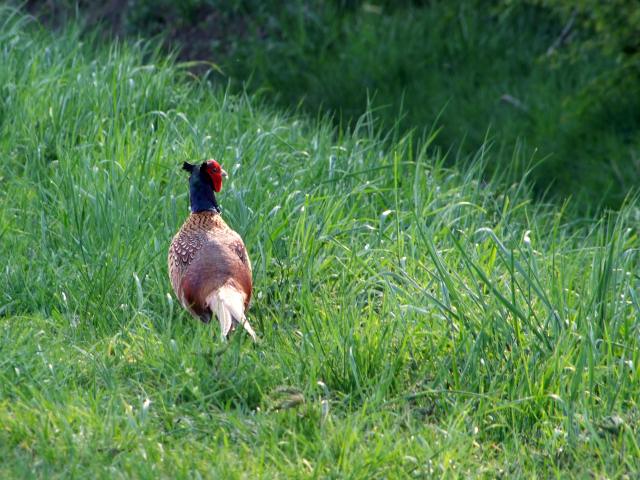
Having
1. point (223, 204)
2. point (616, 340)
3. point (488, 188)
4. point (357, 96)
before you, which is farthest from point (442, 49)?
point (616, 340)

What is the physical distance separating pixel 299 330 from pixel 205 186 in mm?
811

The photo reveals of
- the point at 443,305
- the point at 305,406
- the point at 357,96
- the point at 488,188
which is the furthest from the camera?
the point at 357,96

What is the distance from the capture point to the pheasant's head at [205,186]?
4.45 metres

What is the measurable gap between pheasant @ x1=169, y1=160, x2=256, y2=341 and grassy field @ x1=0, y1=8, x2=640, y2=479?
13 cm

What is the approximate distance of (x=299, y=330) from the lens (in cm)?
408

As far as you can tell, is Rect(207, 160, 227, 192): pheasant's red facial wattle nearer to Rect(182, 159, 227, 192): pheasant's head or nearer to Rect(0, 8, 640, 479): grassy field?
Rect(182, 159, 227, 192): pheasant's head

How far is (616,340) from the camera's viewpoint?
3904 millimetres

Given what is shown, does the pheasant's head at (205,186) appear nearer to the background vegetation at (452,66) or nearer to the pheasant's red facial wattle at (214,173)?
the pheasant's red facial wattle at (214,173)

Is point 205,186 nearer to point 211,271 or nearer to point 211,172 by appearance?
point 211,172

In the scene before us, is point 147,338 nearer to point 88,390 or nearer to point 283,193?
point 88,390

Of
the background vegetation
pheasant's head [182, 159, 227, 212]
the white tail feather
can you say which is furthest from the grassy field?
the background vegetation

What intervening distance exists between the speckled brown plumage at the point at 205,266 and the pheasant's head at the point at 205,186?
6.3 inches

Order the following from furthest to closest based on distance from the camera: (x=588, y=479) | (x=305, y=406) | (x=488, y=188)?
(x=488, y=188), (x=305, y=406), (x=588, y=479)

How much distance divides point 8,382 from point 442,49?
5.96 metres
